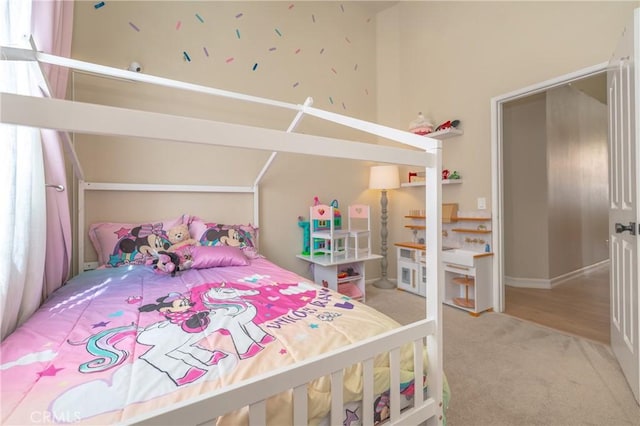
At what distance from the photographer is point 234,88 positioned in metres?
2.62

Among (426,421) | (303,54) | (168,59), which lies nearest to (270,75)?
(303,54)

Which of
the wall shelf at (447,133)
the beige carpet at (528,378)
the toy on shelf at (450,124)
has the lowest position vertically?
the beige carpet at (528,378)

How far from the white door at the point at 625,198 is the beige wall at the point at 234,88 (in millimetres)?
2075

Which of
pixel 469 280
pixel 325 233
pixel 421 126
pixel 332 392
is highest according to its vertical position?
pixel 421 126

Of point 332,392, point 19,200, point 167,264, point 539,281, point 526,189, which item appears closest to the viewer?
point 332,392

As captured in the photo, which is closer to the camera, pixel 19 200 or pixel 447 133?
pixel 19 200

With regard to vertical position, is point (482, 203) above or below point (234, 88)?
below

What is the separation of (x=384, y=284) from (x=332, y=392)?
265cm

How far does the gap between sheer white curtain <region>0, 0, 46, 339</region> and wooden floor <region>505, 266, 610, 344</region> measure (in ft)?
10.3

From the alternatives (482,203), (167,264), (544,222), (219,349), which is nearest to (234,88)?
(167,264)

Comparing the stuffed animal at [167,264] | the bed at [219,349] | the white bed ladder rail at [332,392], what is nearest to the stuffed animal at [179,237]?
the stuffed animal at [167,264]

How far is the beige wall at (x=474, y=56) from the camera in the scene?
208 cm

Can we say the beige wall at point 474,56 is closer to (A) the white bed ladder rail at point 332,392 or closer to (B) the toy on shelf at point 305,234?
(B) the toy on shelf at point 305,234

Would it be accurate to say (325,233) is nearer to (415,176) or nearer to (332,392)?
(415,176)
